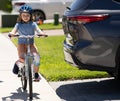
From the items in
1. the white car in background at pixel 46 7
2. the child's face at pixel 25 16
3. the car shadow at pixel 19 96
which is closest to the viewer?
the car shadow at pixel 19 96

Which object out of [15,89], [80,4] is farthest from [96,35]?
[15,89]

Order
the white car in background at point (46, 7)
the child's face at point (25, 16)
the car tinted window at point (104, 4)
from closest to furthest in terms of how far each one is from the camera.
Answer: the car tinted window at point (104, 4) < the child's face at point (25, 16) < the white car in background at point (46, 7)

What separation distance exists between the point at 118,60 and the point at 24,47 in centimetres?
161

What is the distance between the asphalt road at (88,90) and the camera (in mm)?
7551

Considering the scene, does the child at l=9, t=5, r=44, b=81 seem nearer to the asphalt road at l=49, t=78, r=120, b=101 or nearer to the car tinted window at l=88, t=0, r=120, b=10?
the asphalt road at l=49, t=78, r=120, b=101

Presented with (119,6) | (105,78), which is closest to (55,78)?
(105,78)

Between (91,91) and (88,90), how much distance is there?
0.29 ft

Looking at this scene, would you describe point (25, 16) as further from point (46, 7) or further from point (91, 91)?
point (46, 7)

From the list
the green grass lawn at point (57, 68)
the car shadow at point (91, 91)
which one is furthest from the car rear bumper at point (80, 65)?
the green grass lawn at point (57, 68)

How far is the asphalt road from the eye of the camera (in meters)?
7.55

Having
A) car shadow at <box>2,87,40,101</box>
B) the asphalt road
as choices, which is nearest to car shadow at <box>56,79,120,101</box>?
the asphalt road

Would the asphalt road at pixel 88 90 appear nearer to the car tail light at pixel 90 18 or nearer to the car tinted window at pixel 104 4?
the car tail light at pixel 90 18

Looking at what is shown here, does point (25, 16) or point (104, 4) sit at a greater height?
point (104, 4)

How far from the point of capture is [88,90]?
805 centimetres
